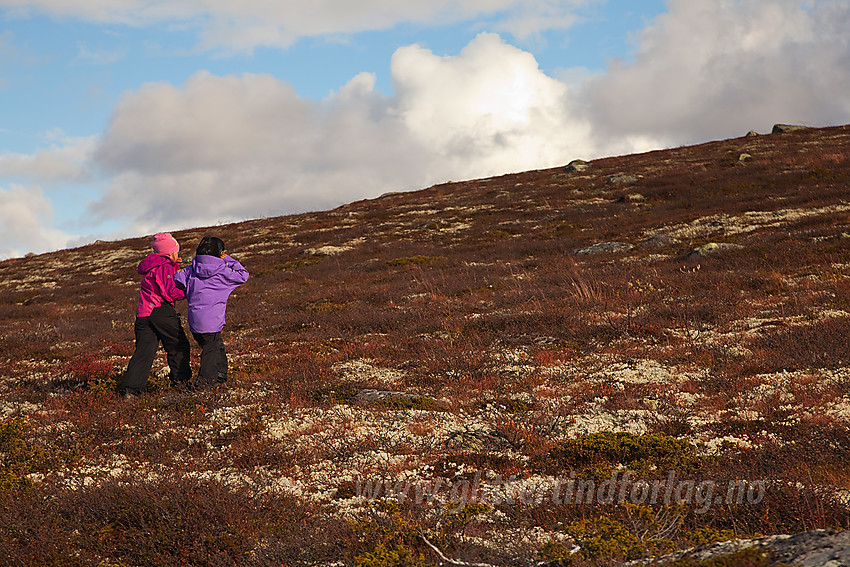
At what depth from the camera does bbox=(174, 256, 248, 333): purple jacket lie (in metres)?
10.4

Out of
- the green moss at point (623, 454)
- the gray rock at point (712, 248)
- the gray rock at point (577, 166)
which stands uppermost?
the gray rock at point (577, 166)

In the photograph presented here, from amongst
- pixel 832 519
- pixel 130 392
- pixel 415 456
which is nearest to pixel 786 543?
pixel 832 519

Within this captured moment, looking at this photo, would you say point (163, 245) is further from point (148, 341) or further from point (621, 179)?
point (621, 179)

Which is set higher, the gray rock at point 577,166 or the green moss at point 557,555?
the gray rock at point 577,166

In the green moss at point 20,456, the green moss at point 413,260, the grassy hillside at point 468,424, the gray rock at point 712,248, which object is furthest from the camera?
the green moss at point 413,260

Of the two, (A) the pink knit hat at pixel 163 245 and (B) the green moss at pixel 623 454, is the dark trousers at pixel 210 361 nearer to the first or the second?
(A) the pink knit hat at pixel 163 245

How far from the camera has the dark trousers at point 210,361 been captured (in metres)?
10.6

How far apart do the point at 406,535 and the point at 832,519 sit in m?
3.50

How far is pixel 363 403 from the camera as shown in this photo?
30.2ft

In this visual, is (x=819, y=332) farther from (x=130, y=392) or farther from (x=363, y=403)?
(x=130, y=392)

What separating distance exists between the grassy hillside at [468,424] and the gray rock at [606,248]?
9.97ft

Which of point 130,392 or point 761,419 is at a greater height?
point 130,392

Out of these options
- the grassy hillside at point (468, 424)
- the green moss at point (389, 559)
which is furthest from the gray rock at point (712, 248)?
the green moss at point (389, 559)

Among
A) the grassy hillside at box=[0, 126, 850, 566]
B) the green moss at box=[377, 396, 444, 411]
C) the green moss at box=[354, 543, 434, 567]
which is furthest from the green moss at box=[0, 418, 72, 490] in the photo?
the green moss at box=[354, 543, 434, 567]
